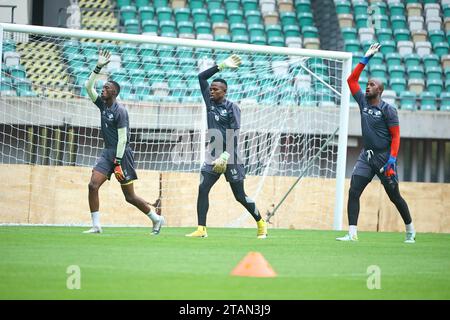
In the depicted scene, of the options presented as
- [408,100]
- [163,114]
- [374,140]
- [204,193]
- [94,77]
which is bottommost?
[204,193]

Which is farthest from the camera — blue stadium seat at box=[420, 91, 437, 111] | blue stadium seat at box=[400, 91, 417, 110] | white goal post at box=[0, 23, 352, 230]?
blue stadium seat at box=[420, 91, 437, 111]

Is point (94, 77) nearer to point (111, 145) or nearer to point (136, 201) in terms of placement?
point (111, 145)

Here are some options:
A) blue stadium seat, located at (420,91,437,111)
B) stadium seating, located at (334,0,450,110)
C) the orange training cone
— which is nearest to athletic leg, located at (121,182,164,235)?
the orange training cone

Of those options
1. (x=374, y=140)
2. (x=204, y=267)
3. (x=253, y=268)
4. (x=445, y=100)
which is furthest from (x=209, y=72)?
(x=445, y=100)

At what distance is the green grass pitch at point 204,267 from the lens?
6934 millimetres

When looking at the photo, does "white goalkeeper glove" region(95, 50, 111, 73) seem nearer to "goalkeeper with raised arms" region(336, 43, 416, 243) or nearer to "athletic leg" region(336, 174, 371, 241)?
"goalkeeper with raised arms" region(336, 43, 416, 243)

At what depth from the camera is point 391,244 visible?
1278 cm

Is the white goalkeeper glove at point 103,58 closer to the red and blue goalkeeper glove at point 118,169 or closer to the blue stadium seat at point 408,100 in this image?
the red and blue goalkeeper glove at point 118,169

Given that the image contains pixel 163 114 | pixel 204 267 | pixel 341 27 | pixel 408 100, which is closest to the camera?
pixel 204 267

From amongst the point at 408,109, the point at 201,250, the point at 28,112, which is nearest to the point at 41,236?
the point at 201,250

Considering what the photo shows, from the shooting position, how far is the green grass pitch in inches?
273

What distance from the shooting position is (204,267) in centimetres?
858

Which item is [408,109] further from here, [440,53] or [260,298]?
[260,298]

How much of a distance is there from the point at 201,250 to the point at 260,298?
3.85 metres
